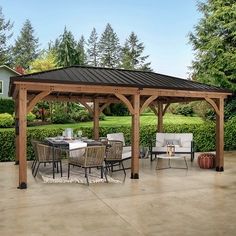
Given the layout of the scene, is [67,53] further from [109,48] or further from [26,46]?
[26,46]

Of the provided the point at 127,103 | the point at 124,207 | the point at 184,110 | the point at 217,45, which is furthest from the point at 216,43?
the point at 124,207

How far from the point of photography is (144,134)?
13961mm

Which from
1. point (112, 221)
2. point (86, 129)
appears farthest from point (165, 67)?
point (112, 221)

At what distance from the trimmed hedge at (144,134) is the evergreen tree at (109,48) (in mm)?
37100

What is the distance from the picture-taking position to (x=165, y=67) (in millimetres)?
45594

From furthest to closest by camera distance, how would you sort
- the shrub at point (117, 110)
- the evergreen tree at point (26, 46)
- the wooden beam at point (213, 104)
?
the evergreen tree at point (26, 46), the shrub at point (117, 110), the wooden beam at point (213, 104)

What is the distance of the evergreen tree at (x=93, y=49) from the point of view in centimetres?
5388

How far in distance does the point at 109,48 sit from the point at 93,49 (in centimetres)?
311

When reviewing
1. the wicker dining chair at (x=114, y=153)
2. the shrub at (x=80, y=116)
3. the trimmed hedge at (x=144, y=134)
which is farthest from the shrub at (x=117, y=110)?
the wicker dining chair at (x=114, y=153)

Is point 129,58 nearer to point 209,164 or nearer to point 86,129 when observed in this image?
point 86,129

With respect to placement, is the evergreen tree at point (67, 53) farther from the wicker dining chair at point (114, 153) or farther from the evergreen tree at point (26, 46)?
the evergreen tree at point (26, 46)

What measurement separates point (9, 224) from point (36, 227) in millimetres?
459

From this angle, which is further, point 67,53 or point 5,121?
point 67,53

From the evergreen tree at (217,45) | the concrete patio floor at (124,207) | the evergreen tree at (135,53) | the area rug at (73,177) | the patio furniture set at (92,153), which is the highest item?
the evergreen tree at (135,53)
